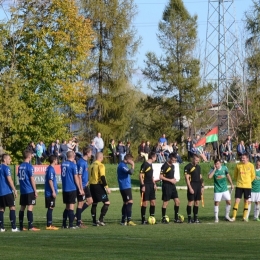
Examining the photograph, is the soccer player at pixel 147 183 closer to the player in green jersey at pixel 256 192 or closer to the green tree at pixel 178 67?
the player in green jersey at pixel 256 192

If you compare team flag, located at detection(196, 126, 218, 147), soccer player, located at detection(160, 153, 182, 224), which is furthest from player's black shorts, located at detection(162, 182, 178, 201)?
team flag, located at detection(196, 126, 218, 147)

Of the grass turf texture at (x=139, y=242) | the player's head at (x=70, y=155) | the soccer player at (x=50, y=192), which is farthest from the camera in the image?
the soccer player at (x=50, y=192)

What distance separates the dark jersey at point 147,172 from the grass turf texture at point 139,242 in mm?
1453

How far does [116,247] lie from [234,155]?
3670cm

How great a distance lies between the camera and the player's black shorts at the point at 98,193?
2219 centimetres

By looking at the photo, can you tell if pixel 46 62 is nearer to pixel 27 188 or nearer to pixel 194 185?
pixel 194 185

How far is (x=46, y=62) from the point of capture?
5300 cm

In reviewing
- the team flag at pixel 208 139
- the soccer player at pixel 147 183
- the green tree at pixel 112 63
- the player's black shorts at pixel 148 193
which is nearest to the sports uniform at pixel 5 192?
the soccer player at pixel 147 183

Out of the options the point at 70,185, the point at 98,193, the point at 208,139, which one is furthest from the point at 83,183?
the point at 208,139

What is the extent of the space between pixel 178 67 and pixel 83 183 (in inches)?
1750

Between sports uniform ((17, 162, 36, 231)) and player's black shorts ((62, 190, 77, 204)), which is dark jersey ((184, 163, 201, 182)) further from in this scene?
sports uniform ((17, 162, 36, 231))

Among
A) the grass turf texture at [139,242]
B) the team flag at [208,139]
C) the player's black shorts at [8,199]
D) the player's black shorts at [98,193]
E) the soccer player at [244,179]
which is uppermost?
the team flag at [208,139]

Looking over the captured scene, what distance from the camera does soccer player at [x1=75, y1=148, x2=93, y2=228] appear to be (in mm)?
21672

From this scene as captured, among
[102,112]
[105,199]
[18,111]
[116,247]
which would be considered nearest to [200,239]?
[116,247]
